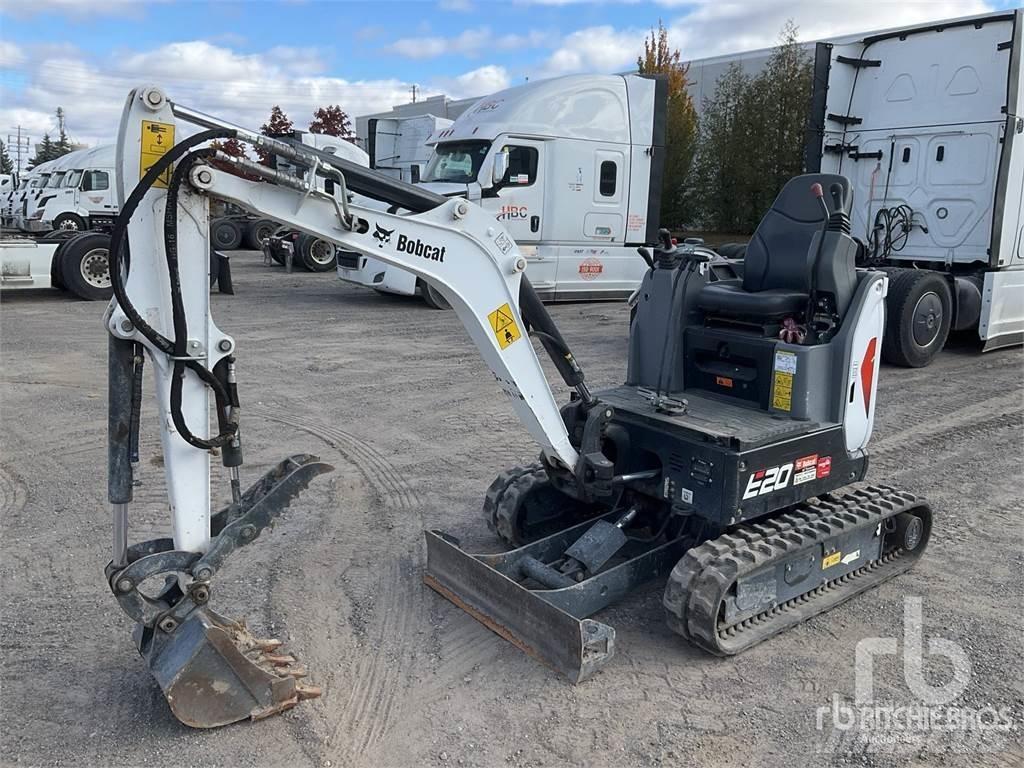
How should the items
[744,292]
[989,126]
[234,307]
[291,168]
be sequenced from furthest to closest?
[234,307], [989,126], [744,292], [291,168]

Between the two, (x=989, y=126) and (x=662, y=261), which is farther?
(x=989, y=126)

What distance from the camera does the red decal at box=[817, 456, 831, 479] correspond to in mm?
4633

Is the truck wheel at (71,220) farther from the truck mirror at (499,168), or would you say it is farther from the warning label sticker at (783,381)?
the warning label sticker at (783,381)

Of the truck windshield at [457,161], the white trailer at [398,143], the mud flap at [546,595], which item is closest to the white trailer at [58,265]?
the truck windshield at [457,161]

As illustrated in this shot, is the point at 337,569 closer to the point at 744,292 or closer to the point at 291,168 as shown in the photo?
the point at 291,168

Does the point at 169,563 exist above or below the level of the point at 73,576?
above

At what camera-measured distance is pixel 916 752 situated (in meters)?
3.43

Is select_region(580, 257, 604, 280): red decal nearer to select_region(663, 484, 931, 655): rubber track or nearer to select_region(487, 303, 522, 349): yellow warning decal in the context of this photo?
select_region(663, 484, 931, 655): rubber track

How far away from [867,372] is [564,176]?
32.6ft

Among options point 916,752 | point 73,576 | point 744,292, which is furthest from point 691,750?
point 73,576

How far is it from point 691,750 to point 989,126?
9598 millimetres

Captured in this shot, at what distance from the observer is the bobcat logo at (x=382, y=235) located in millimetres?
3602

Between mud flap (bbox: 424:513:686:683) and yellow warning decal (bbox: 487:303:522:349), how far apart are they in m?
1.08

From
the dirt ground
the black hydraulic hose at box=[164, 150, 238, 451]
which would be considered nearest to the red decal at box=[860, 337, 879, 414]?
the dirt ground
